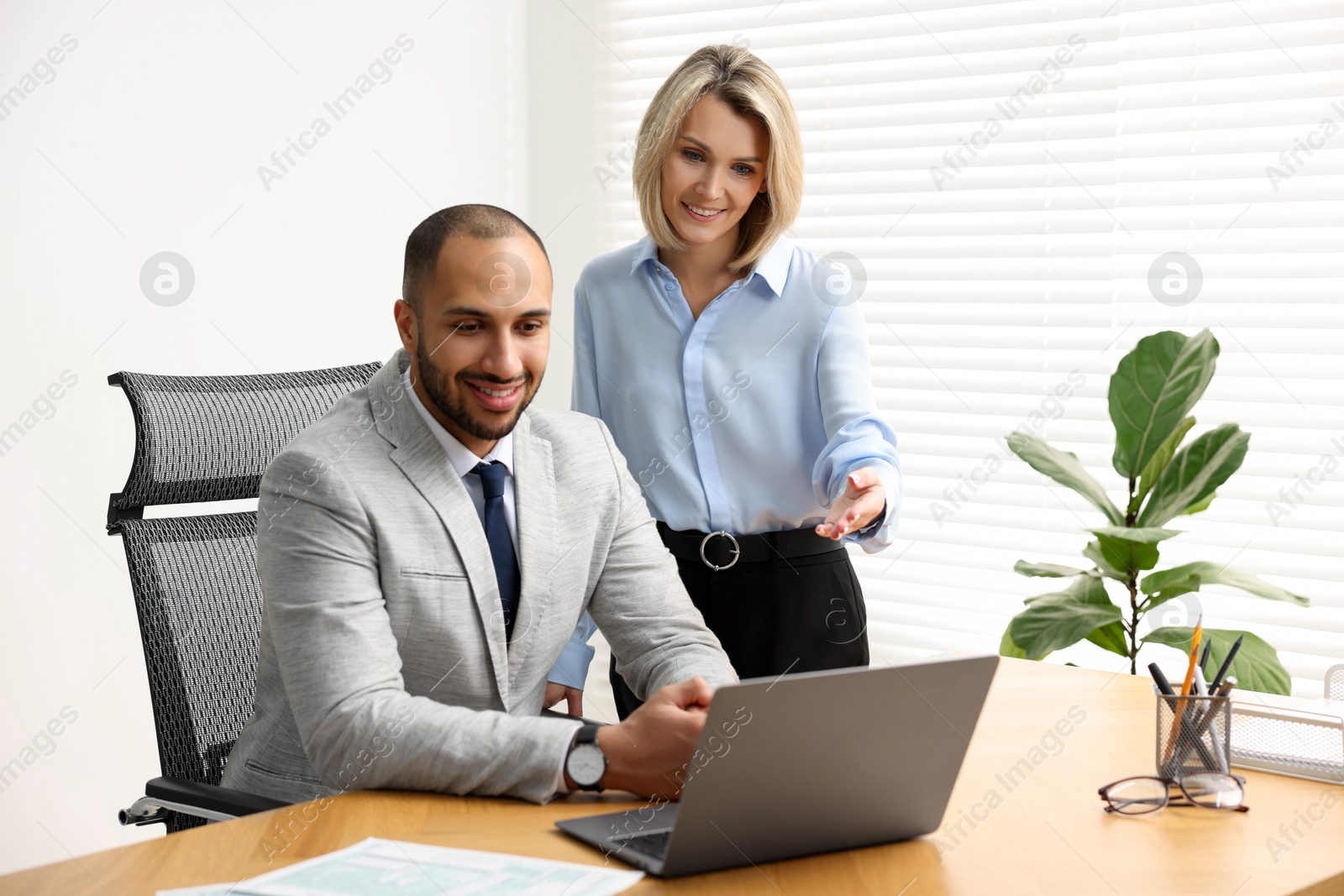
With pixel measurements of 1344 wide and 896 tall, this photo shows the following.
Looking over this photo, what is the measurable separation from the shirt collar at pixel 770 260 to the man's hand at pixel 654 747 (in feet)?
3.14

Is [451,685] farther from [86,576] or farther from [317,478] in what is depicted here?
[86,576]

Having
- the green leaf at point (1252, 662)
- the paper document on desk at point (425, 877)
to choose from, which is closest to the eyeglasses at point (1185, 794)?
the paper document on desk at point (425, 877)

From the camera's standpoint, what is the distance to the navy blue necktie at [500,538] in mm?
1537

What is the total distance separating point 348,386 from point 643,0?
2309mm

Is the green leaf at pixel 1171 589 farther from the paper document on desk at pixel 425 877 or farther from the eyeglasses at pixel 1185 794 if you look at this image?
the paper document on desk at pixel 425 877

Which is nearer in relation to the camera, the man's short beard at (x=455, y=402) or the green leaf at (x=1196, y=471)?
the man's short beard at (x=455, y=402)

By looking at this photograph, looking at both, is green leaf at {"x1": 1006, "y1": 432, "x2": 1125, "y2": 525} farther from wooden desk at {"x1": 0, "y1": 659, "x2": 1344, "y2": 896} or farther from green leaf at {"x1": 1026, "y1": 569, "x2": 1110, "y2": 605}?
wooden desk at {"x1": 0, "y1": 659, "x2": 1344, "y2": 896}

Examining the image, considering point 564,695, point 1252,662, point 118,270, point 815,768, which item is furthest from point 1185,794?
point 118,270

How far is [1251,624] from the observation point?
2834 millimetres

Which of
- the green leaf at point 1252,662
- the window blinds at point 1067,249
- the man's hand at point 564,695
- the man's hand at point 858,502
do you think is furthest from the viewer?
the window blinds at point 1067,249

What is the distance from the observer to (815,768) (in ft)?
3.39

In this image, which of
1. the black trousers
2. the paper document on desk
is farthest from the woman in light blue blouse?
the paper document on desk

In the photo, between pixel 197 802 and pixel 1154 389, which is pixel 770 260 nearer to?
pixel 1154 389

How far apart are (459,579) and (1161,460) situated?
1.68 metres
